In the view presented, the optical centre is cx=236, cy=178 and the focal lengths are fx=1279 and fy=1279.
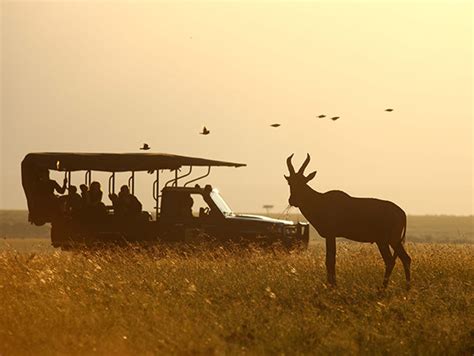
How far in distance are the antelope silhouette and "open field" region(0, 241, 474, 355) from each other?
2.24 feet

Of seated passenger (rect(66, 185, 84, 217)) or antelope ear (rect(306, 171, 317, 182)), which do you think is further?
seated passenger (rect(66, 185, 84, 217))

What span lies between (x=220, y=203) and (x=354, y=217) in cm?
539

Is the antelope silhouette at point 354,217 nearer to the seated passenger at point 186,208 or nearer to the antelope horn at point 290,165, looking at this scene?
the antelope horn at point 290,165

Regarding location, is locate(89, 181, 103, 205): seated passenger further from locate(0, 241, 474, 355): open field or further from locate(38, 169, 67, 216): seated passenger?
locate(0, 241, 474, 355): open field

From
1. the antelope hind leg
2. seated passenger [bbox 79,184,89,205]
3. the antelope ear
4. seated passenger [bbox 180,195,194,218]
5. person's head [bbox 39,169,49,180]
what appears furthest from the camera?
person's head [bbox 39,169,49,180]

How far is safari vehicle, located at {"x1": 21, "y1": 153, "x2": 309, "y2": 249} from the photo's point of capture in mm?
26234

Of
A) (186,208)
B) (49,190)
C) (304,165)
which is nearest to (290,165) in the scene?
(304,165)

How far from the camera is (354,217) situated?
866 inches

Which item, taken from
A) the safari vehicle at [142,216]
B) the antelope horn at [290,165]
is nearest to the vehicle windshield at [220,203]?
the safari vehicle at [142,216]

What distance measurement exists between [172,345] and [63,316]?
2.42m

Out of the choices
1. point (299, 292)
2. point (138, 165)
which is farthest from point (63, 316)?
point (138, 165)

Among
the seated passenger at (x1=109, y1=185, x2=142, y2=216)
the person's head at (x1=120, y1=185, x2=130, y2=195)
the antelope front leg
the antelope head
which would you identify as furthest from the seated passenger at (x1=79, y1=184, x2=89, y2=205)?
the antelope front leg

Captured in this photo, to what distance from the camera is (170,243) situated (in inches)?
1023

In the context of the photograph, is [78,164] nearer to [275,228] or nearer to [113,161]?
[113,161]
